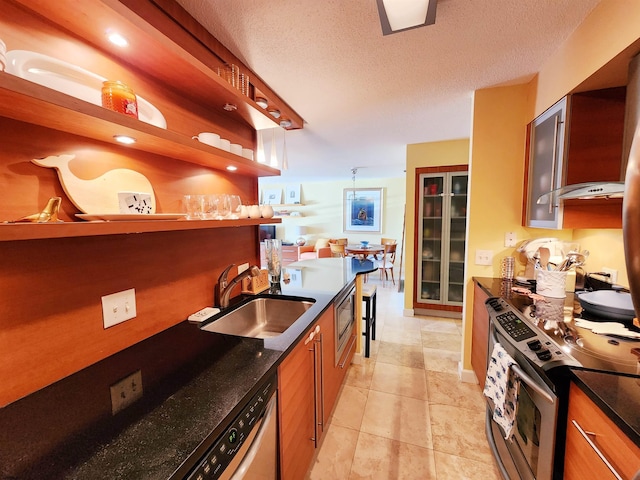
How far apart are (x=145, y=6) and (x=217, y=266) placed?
1249mm

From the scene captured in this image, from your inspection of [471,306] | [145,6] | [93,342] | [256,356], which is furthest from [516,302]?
[145,6]

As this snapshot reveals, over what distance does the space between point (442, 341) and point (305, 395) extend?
7.36ft

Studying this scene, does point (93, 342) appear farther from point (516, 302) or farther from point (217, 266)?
point (516, 302)

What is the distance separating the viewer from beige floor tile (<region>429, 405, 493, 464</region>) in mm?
1655

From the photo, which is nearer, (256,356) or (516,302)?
(256,356)

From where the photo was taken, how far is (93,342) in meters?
0.99

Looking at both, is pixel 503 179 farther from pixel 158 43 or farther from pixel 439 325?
pixel 158 43

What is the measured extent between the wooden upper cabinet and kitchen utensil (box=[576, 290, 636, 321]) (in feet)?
1.31

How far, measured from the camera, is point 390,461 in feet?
5.27

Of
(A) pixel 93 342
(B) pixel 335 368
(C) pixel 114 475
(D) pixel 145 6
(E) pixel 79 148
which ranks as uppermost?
(D) pixel 145 6

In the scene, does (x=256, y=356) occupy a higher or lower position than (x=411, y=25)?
lower

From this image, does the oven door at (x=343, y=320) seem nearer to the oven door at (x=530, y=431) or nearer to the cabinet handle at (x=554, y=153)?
the oven door at (x=530, y=431)

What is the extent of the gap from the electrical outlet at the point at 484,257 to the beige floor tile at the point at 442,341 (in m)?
1.17

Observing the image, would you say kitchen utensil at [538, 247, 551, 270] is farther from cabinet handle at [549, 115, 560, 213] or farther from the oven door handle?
the oven door handle
